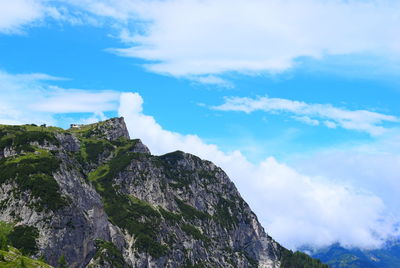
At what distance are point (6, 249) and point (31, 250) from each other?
5510cm

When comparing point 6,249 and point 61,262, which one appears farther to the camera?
point 61,262

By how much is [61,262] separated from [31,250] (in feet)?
74.3

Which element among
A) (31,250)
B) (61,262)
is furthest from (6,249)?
(31,250)

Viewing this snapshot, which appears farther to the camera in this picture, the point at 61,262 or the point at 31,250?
the point at 31,250

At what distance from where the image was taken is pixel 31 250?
198 metres

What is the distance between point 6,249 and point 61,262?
137 ft

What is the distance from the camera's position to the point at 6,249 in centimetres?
14638

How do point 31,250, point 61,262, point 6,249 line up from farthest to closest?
point 31,250, point 61,262, point 6,249

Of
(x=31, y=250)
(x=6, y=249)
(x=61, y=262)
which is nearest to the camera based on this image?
(x=6, y=249)

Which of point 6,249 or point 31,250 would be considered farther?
point 31,250

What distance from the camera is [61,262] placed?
184500 millimetres

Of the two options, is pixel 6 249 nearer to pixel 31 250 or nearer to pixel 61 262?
pixel 61 262
